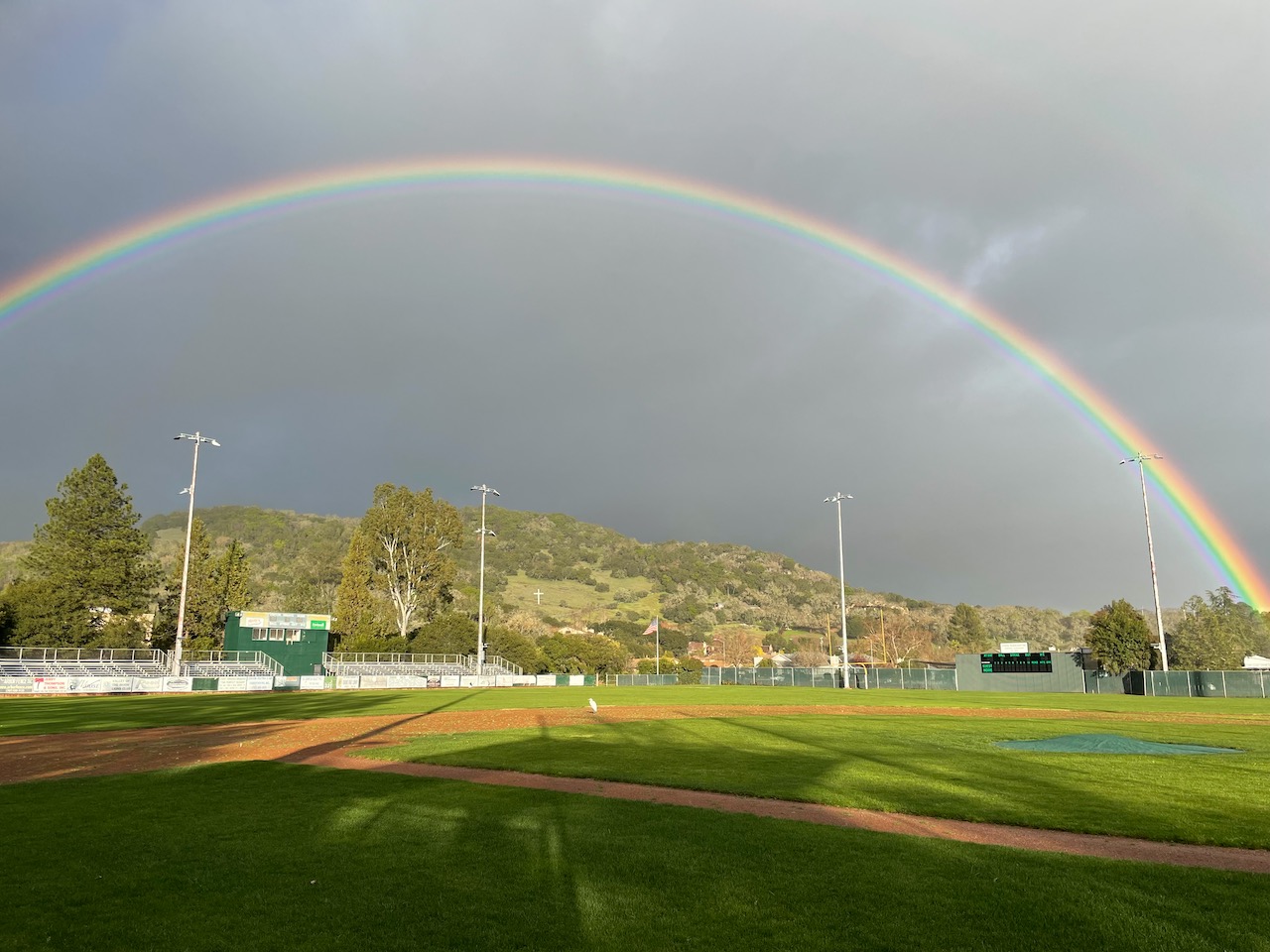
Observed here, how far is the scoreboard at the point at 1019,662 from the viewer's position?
222ft

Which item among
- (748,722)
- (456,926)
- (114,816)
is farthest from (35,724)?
(456,926)

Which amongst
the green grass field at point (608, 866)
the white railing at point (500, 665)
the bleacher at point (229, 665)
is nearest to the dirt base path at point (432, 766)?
the green grass field at point (608, 866)

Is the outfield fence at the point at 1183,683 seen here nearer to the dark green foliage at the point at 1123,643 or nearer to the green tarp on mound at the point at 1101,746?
the dark green foliage at the point at 1123,643

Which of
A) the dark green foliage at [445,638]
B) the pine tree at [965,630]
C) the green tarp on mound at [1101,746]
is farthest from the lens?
the pine tree at [965,630]

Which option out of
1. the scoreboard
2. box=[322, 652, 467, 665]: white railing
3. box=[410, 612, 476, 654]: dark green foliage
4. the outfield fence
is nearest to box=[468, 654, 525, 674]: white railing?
box=[410, 612, 476, 654]: dark green foliage

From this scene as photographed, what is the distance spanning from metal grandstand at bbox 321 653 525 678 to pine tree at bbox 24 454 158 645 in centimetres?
2014

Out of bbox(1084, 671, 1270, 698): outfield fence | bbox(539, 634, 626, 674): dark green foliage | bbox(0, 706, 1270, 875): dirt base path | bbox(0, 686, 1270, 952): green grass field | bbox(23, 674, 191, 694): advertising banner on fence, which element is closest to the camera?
bbox(0, 686, 1270, 952): green grass field

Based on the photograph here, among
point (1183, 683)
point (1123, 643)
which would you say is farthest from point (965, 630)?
point (1183, 683)

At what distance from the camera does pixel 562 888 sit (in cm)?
788

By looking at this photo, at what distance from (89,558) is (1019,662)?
276 ft

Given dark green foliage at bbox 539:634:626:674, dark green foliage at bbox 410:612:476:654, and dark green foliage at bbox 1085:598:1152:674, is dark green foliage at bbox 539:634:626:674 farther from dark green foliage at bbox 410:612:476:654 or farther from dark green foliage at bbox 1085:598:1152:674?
dark green foliage at bbox 1085:598:1152:674

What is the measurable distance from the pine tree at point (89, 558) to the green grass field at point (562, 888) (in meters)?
75.3

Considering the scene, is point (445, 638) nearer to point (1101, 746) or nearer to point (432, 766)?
point (432, 766)

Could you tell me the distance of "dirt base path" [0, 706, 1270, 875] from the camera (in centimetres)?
979
